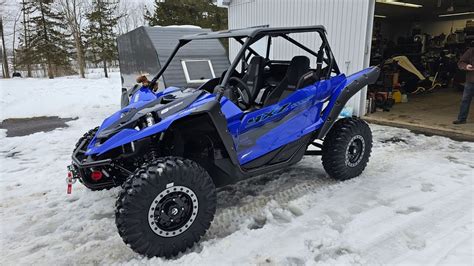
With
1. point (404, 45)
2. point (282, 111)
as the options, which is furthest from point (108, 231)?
point (404, 45)

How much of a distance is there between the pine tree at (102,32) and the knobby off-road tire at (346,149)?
24.3 meters

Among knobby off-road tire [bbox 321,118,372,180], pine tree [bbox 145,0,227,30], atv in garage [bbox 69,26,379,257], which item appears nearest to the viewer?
atv in garage [bbox 69,26,379,257]

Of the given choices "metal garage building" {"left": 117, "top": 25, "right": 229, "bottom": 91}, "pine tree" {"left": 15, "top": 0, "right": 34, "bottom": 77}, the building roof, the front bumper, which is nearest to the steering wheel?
the building roof

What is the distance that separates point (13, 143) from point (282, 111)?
207 inches

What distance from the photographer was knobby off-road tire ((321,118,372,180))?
409cm

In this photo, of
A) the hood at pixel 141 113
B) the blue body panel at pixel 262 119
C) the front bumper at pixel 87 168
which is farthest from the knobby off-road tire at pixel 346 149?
the front bumper at pixel 87 168

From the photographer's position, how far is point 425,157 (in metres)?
5.01

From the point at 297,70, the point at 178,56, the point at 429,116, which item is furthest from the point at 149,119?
the point at 429,116

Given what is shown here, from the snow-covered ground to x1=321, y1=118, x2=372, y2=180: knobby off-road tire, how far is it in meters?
0.15

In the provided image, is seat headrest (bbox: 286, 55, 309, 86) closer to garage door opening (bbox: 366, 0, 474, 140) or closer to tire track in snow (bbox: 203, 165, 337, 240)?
tire track in snow (bbox: 203, 165, 337, 240)

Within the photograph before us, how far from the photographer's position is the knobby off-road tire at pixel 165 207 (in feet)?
8.36

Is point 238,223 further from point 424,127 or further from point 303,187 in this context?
point 424,127

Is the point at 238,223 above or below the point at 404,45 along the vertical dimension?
below

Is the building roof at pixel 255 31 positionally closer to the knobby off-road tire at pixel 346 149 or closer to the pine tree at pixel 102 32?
the knobby off-road tire at pixel 346 149
